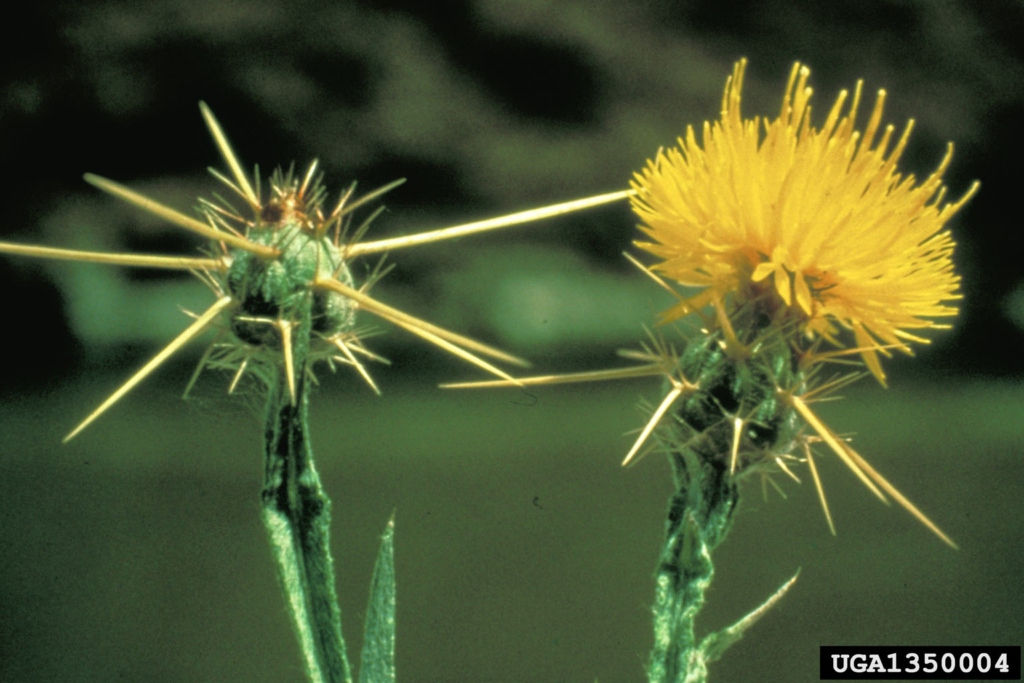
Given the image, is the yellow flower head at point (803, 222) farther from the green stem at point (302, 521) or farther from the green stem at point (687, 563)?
the green stem at point (302, 521)

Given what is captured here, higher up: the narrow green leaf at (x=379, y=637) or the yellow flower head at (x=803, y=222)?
the yellow flower head at (x=803, y=222)

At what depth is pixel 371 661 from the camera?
75 cm

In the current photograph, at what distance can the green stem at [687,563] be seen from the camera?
0.70 m

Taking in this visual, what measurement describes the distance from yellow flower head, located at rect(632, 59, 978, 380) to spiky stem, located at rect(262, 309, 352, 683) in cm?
32

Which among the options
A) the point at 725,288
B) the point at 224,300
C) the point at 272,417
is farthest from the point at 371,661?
the point at 725,288

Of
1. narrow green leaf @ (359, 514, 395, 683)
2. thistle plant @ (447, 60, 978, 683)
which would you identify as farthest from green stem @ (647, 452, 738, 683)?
narrow green leaf @ (359, 514, 395, 683)

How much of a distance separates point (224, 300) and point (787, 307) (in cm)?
46

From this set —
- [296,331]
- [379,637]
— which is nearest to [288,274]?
[296,331]

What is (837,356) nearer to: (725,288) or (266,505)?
(725,288)

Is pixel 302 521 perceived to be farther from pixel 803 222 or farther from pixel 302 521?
pixel 803 222

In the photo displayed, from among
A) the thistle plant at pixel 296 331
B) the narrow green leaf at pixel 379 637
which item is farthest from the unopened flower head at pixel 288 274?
the narrow green leaf at pixel 379 637

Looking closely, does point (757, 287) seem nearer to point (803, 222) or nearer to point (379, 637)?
point (803, 222)

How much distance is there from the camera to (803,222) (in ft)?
2.32

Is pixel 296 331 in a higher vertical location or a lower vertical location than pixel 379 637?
higher
